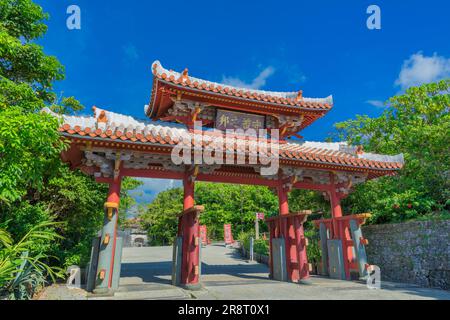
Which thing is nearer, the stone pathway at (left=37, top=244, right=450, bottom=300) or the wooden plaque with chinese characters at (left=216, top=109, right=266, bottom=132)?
the stone pathway at (left=37, top=244, right=450, bottom=300)

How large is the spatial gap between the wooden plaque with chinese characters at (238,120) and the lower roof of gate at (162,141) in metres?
1.13

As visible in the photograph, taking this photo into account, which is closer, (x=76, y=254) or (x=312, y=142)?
(x=76, y=254)

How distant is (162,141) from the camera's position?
24.2 ft

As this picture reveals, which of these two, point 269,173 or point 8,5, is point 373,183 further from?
point 8,5

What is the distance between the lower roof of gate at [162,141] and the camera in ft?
22.7

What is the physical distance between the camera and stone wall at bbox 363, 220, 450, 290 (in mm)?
8328

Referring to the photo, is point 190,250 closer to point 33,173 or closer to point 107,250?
point 107,250

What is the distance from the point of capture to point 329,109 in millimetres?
11375

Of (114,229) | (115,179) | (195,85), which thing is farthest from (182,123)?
(114,229)

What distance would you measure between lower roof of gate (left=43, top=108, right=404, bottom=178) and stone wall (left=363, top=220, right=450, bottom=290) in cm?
202

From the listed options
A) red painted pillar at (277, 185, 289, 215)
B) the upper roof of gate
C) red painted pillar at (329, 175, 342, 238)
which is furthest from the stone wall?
the upper roof of gate

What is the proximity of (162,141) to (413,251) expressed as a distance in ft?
27.2

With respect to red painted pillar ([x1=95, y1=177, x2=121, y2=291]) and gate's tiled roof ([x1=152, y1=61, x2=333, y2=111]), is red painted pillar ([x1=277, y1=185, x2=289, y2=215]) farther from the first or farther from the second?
red painted pillar ([x1=95, y1=177, x2=121, y2=291])
